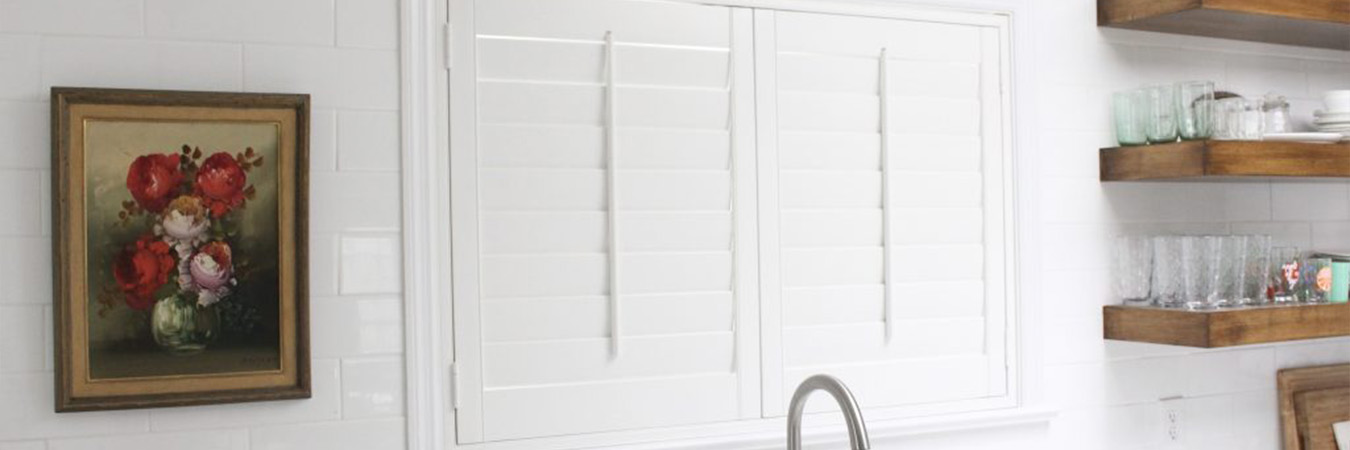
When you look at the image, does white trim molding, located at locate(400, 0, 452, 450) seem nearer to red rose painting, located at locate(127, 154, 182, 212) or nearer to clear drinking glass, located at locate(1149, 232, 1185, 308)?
red rose painting, located at locate(127, 154, 182, 212)

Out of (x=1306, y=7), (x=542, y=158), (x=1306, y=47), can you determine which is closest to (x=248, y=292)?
(x=542, y=158)

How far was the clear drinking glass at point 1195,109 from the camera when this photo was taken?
2398mm

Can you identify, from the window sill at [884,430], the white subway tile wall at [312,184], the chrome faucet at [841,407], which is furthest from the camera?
the window sill at [884,430]

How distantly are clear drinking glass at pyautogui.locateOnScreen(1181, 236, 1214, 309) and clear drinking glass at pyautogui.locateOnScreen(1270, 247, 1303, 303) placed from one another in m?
0.20

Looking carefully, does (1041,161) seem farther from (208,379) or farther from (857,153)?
(208,379)

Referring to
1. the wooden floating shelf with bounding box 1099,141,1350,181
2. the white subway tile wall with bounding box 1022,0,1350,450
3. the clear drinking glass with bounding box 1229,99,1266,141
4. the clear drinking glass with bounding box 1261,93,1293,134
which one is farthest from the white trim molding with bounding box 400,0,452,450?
the clear drinking glass with bounding box 1261,93,1293,134

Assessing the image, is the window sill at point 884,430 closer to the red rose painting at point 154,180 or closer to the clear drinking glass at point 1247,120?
the clear drinking glass at point 1247,120

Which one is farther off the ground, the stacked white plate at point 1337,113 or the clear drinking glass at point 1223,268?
the stacked white plate at point 1337,113

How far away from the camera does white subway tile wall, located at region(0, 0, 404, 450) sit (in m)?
1.73

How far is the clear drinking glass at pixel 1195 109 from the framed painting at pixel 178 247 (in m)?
1.63

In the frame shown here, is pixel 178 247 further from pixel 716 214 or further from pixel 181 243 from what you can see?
pixel 716 214

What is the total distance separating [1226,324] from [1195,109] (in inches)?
16.3

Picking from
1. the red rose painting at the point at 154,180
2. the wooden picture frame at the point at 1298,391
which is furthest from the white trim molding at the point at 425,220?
the wooden picture frame at the point at 1298,391

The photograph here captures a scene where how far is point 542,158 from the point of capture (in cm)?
203
